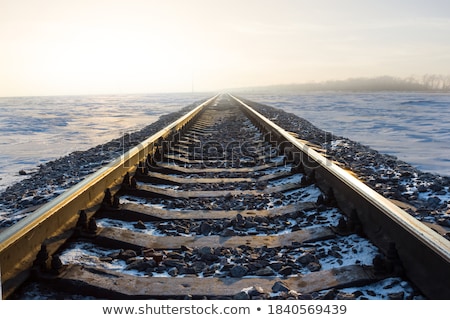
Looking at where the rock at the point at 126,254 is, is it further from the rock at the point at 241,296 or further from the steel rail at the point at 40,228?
the rock at the point at 241,296

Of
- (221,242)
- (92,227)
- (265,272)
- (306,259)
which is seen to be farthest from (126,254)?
(306,259)

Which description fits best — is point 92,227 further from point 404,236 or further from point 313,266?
point 404,236

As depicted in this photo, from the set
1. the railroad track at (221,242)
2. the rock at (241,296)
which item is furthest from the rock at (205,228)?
the rock at (241,296)

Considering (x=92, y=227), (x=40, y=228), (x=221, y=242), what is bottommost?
(x=221, y=242)

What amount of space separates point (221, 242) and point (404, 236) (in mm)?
1111

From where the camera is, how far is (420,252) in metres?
1.92

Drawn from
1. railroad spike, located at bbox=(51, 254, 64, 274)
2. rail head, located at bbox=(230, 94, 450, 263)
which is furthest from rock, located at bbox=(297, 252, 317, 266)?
railroad spike, located at bbox=(51, 254, 64, 274)

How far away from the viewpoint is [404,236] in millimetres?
2086

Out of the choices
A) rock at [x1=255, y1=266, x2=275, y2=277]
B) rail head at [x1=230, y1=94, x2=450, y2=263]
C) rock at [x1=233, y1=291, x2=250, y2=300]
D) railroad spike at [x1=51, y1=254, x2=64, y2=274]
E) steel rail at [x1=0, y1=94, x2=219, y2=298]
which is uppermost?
rail head at [x1=230, y1=94, x2=450, y2=263]

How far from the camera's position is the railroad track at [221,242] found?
1.99 m

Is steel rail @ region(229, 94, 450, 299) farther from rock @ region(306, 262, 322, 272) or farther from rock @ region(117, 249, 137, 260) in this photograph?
rock @ region(117, 249, 137, 260)

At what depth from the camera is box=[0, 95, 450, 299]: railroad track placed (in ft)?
6.52
